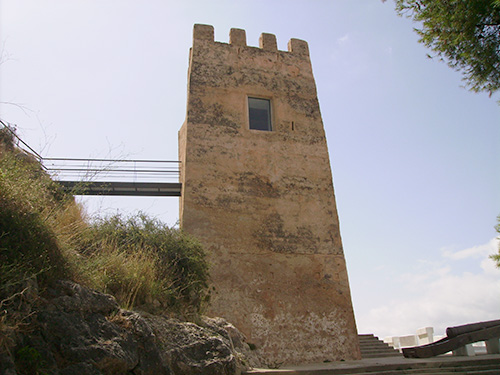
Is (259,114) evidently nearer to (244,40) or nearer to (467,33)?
(244,40)

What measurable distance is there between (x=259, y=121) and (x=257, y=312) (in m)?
5.35

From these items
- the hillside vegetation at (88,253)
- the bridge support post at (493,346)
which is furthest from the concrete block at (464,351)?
the hillside vegetation at (88,253)

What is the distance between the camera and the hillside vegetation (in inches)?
160

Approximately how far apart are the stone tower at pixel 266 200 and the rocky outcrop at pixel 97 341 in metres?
4.32

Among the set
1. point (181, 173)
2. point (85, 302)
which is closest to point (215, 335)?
point (85, 302)

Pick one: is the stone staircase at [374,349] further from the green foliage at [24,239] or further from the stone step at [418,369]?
the green foliage at [24,239]

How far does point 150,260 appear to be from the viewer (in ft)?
22.0

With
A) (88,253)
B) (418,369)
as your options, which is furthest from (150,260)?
(418,369)

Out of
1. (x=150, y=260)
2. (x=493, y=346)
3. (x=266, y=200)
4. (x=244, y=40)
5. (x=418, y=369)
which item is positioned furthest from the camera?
(x=244, y=40)

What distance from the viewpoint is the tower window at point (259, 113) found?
11.9 meters

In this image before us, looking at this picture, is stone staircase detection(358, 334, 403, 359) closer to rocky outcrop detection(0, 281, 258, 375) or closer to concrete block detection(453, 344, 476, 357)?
concrete block detection(453, 344, 476, 357)

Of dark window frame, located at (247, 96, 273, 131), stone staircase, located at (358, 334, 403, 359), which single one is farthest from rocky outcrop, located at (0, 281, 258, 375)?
dark window frame, located at (247, 96, 273, 131)

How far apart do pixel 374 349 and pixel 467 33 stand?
8019mm

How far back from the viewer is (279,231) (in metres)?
10.4
